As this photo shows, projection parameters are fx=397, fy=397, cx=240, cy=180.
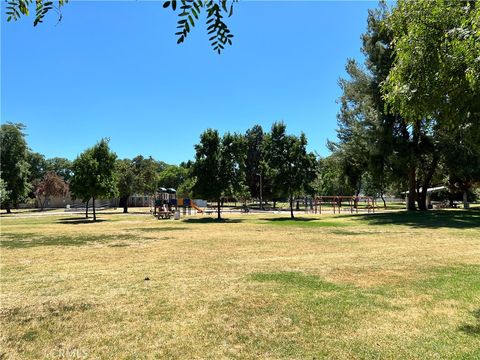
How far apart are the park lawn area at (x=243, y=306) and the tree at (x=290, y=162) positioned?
2240 cm

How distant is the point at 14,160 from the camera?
5234cm

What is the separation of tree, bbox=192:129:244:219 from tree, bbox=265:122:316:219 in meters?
3.07

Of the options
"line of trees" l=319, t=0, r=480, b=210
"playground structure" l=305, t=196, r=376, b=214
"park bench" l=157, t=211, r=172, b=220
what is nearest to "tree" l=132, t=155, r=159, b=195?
"park bench" l=157, t=211, r=172, b=220

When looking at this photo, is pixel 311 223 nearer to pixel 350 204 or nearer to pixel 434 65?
pixel 434 65

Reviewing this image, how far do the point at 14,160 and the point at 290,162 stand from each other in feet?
126

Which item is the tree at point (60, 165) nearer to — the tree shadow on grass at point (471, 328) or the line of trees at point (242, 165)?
the line of trees at point (242, 165)

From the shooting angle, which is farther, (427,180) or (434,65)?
(427,180)

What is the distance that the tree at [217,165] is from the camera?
35000 mm

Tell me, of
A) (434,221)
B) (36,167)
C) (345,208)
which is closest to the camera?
(434,221)

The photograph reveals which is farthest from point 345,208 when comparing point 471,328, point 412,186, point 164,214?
point 471,328

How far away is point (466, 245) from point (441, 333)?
10.6 meters

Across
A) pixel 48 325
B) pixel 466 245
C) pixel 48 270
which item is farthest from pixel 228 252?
pixel 466 245

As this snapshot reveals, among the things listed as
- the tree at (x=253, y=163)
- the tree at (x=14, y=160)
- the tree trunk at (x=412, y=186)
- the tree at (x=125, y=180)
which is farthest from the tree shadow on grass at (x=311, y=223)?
the tree at (x=253, y=163)

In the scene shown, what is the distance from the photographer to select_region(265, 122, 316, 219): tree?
34.5 meters
